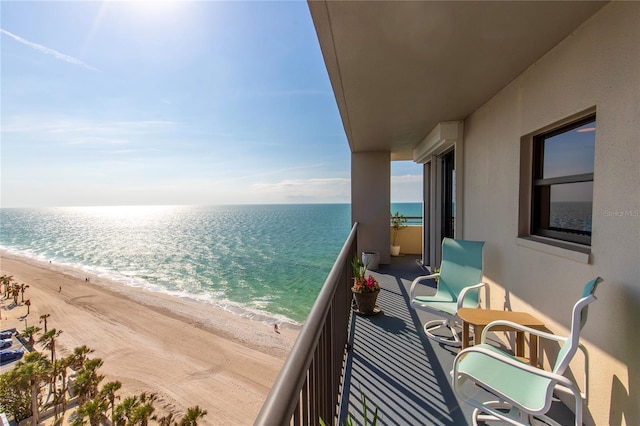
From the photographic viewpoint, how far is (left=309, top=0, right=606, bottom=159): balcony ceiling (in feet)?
4.65

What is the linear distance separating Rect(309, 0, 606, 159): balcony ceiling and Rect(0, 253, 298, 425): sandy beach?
333 inches

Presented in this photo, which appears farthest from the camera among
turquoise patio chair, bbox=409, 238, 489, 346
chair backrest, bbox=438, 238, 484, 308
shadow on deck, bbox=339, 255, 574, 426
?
chair backrest, bbox=438, 238, 484, 308

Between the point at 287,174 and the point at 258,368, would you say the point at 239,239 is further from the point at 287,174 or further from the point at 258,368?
the point at 258,368

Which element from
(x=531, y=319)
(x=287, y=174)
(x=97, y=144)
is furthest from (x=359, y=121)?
(x=287, y=174)

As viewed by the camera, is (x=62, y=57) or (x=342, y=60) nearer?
(x=342, y=60)

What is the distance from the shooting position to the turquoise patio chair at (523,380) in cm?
124

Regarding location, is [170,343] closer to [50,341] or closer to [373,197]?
[50,341]

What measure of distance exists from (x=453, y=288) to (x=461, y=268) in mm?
232

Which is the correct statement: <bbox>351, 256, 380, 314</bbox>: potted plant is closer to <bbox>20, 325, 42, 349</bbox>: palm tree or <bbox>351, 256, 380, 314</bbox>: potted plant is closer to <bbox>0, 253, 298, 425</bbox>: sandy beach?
<bbox>0, 253, 298, 425</bbox>: sandy beach

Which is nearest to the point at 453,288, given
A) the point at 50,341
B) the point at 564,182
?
the point at 564,182

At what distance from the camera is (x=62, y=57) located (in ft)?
46.3

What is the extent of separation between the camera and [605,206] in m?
1.44

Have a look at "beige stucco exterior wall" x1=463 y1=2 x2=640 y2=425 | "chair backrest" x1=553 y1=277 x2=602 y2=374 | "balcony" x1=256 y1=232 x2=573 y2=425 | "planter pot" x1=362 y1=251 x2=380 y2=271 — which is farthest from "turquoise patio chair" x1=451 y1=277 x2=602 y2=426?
"planter pot" x1=362 y1=251 x2=380 y2=271

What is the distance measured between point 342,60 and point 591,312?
2159 mm
